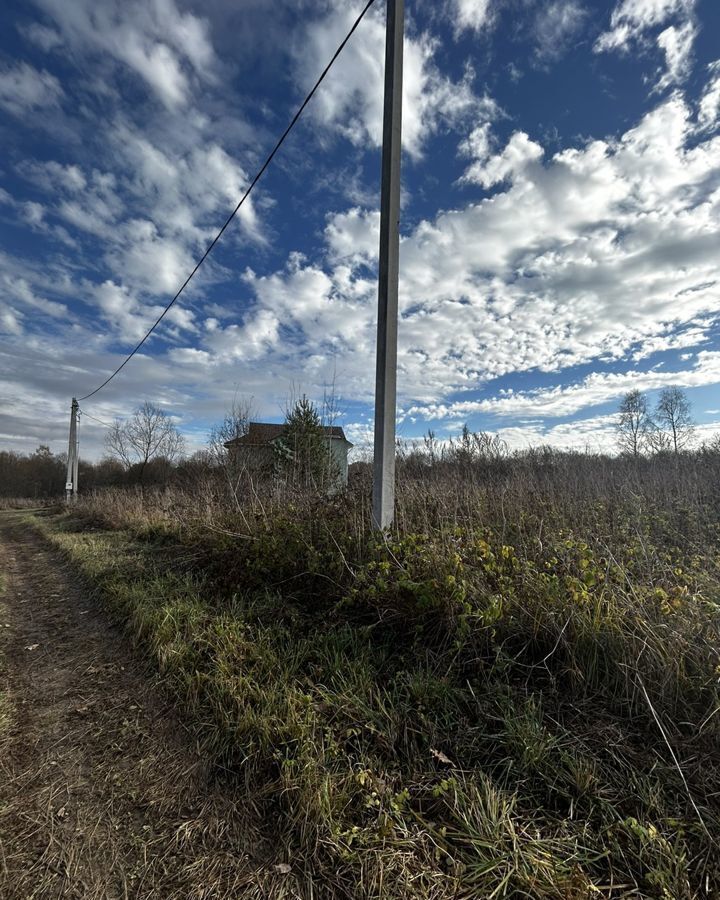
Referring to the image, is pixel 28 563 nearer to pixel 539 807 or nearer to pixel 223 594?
pixel 223 594

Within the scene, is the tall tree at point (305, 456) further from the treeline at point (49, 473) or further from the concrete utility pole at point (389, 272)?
the treeline at point (49, 473)

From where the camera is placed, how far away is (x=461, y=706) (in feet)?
7.04

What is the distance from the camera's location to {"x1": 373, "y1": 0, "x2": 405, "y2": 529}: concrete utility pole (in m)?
3.93

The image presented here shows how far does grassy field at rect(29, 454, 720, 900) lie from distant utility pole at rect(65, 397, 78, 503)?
72.0 feet

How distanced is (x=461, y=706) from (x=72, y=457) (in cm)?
2542

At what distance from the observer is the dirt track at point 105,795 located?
1465 millimetres

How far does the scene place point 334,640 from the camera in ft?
9.28

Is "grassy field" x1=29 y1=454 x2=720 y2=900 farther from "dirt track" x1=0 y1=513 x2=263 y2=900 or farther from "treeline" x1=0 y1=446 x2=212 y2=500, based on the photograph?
"treeline" x1=0 y1=446 x2=212 y2=500

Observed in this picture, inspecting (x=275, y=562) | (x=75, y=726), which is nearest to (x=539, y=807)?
(x=75, y=726)

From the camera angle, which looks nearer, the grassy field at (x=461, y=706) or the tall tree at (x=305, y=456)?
the grassy field at (x=461, y=706)

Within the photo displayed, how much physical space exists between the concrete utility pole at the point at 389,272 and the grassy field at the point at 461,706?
65cm

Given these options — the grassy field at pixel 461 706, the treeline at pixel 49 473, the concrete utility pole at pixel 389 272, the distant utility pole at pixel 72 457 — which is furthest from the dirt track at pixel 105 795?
the treeline at pixel 49 473

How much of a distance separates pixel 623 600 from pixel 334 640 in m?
1.82

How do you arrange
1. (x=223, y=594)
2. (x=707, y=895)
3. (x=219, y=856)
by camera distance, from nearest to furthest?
1. (x=707, y=895)
2. (x=219, y=856)
3. (x=223, y=594)
